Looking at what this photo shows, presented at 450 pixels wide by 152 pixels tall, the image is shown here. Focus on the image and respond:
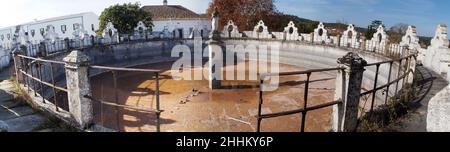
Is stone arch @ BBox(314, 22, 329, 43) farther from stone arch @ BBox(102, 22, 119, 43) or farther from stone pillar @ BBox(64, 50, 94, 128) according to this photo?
stone pillar @ BBox(64, 50, 94, 128)

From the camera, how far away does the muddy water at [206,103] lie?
909 cm

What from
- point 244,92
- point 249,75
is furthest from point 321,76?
point 244,92

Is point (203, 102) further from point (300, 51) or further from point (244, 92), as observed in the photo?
point (300, 51)

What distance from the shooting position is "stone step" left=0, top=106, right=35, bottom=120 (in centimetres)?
622

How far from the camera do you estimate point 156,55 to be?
65.4 feet

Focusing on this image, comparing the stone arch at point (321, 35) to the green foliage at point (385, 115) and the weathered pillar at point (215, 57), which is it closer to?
the weathered pillar at point (215, 57)

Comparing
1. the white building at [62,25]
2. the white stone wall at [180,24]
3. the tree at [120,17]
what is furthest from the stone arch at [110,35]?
the white stone wall at [180,24]

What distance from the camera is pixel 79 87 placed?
5.43 m

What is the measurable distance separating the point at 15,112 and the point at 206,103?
6.06m

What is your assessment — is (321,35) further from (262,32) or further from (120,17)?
(120,17)

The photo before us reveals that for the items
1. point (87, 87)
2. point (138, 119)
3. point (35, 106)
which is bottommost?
point (138, 119)

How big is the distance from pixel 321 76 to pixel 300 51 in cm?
365

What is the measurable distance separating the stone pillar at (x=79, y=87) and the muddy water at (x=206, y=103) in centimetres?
100

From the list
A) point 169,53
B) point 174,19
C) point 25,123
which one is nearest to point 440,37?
point 25,123
